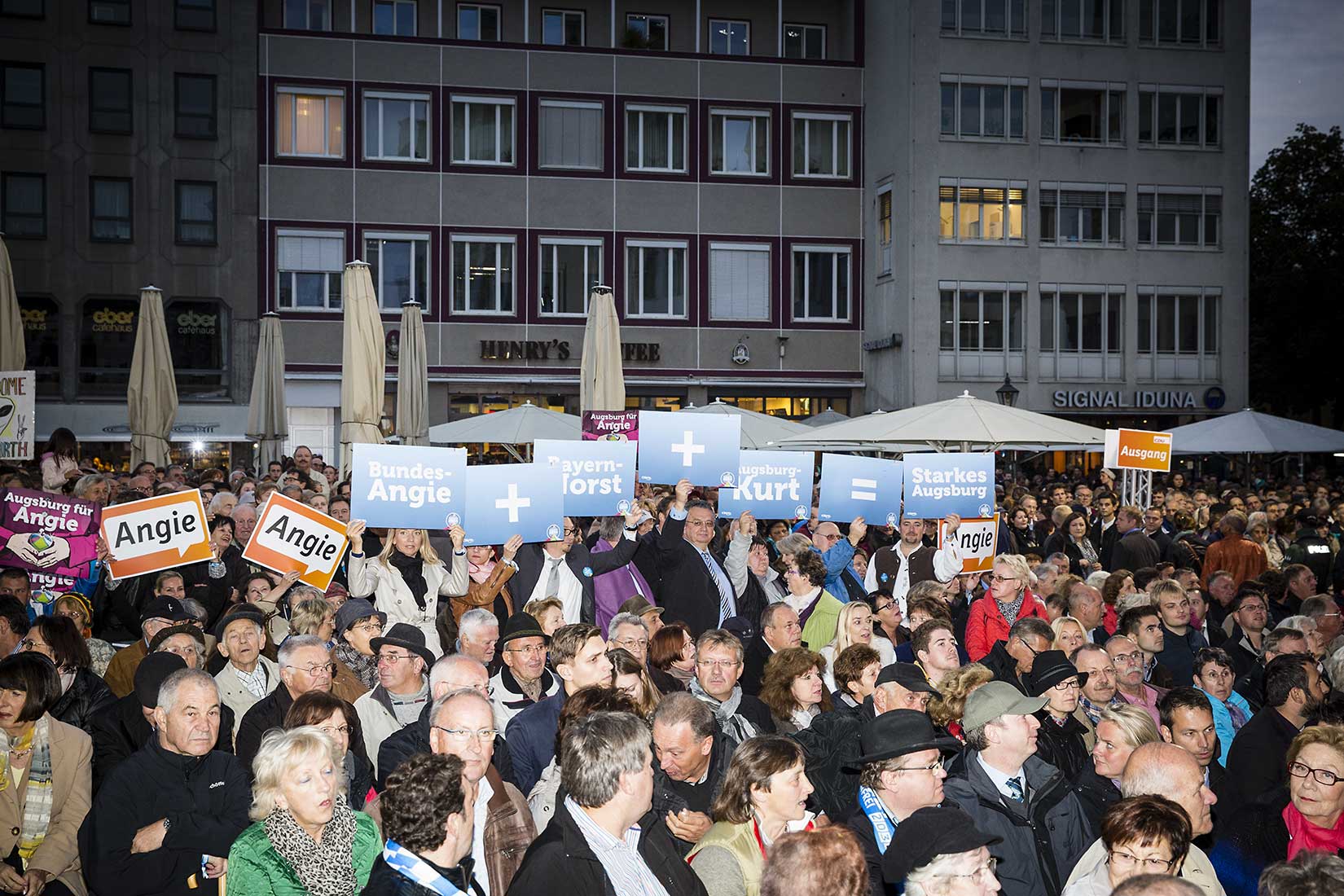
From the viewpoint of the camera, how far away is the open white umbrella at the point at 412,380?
22.8 metres

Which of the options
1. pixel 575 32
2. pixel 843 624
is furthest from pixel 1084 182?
pixel 843 624

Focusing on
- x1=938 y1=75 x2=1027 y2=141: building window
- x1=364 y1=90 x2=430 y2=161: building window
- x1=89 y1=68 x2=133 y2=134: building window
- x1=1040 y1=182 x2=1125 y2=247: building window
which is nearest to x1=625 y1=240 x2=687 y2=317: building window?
x1=364 y1=90 x2=430 y2=161: building window

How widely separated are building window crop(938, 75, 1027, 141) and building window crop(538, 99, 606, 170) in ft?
33.2

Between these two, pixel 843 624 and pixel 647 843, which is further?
pixel 843 624

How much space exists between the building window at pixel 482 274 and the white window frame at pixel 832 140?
364 inches

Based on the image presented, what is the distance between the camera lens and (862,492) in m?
13.1

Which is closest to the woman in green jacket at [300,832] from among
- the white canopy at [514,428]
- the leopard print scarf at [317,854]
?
the leopard print scarf at [317,854]

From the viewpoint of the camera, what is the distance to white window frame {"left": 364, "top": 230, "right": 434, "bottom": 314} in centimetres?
3594

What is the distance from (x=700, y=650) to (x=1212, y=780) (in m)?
3.11

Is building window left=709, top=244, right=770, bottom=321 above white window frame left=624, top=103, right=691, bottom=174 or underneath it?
underneath

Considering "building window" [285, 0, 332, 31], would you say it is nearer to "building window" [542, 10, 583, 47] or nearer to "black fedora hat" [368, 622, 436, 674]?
"building window" [542, 10, 583, 47]

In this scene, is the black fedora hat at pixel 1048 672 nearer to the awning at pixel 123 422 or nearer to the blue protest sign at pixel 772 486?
the blue protest sign at pixel 772 486

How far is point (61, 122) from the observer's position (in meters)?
34.8

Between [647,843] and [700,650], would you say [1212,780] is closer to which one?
[700,650]
